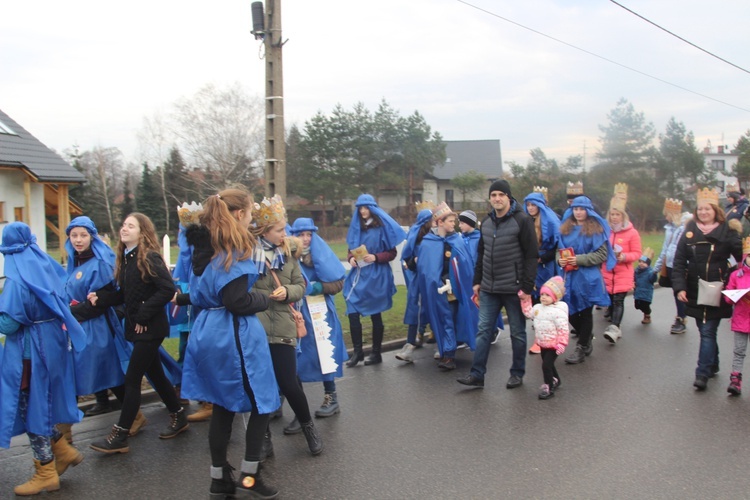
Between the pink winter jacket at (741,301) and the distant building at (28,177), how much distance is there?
19497 millimetres

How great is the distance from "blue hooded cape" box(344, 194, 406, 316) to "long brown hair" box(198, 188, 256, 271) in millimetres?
3528

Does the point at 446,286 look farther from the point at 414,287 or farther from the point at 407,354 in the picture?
the point at 407,354

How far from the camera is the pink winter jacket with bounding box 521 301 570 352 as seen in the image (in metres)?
5.97

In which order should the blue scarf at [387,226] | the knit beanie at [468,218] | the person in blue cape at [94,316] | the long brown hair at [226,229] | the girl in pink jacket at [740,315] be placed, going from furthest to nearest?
the knit beanie at [468,218]
the blue scarf at [387,226]
the girl in pink jacket at [740,315]
the person in blue cape at [94,316]
the long brown hair at [226,229]

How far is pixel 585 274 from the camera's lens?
24.4ft

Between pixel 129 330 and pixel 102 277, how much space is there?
1.65 ft

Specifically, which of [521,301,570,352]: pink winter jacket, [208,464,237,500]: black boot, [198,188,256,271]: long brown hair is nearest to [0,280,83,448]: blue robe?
[208,464,237,500]: black boot

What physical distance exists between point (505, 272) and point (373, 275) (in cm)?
173

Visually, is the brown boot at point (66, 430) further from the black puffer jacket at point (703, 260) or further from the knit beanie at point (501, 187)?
the black puffer jacket at point (703, 260)

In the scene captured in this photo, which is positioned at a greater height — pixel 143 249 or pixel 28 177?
pixel 28 177

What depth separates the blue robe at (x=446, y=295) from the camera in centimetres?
718

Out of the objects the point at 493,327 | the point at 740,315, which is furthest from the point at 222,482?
the point at 740,315

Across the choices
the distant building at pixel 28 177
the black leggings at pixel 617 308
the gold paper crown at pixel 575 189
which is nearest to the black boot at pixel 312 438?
the black leggings at pixel 617 308

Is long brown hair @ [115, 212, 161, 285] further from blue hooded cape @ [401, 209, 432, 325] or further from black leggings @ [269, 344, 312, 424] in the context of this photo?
blue hooded cape @ [401, 209, 432, 325]
